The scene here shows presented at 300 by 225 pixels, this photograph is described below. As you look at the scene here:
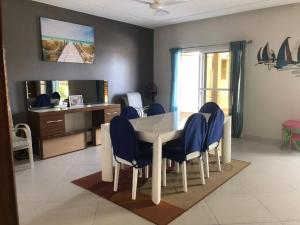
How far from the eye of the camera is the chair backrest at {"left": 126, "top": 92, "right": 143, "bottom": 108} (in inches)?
226

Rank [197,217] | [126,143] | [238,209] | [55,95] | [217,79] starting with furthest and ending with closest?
[217,79]
[55,95]
[126,143]
[238,209]
[197,217]

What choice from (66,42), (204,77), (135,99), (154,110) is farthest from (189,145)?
(204,77)

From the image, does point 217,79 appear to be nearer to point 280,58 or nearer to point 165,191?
point 280,58

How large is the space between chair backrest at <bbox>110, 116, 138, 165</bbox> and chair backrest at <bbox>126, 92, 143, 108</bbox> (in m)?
3.09

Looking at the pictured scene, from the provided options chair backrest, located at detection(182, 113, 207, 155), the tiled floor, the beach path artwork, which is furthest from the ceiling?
the tiled floor

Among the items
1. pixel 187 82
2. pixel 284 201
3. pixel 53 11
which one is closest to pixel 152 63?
pixel 187 82

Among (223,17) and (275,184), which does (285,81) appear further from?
(275,184)

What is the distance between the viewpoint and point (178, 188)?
2.89 meters

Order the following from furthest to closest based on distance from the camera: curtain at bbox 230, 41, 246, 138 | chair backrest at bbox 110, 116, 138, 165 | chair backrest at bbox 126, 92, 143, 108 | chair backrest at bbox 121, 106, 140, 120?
chair backrest at bbox 126, 92, 143, 108 → curtain at bbox 230, 41, 246, 138 → chair backrest at bbox 121, 106, 140, 120 → chair backrest at bbox 110, 116, 138, 165

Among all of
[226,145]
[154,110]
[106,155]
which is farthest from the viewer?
[154,110]

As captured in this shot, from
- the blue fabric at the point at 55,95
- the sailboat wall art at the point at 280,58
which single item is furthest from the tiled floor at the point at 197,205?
the sailboat wall art at the point at 280,58

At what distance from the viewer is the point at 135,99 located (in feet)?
19.3

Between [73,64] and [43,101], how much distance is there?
964mm

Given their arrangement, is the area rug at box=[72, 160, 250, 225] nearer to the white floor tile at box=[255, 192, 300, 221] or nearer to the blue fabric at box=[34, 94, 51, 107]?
the white floor tile at box=[255, 192, 300, 221]
